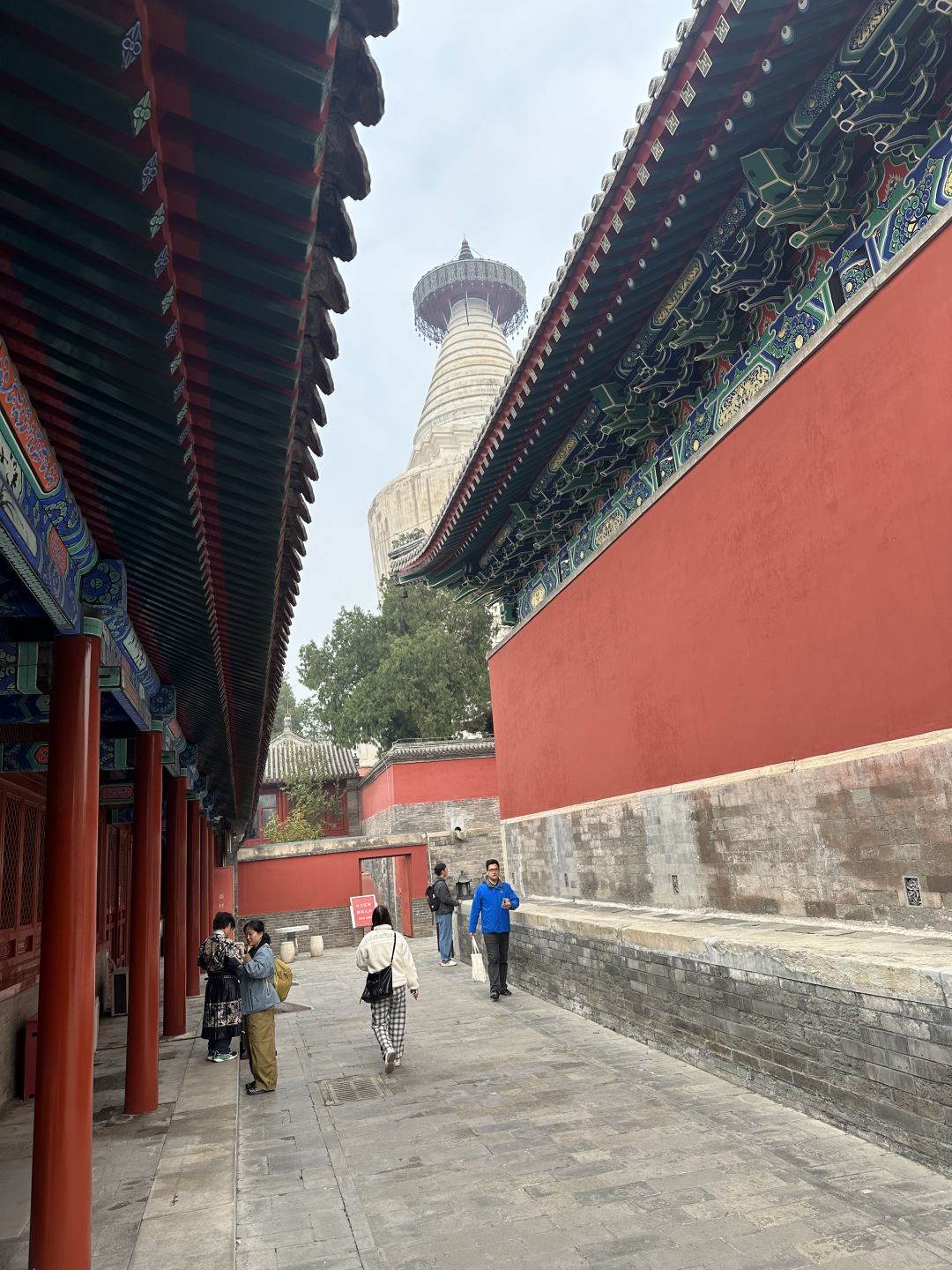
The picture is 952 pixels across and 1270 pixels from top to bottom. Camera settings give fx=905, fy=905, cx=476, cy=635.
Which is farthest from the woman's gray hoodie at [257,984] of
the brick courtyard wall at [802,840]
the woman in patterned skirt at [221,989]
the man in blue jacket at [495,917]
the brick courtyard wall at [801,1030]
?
the brick courtyard wall at [802,840]

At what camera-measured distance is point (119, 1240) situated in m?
3.93

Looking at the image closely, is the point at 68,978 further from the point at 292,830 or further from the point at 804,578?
the point at 292,830

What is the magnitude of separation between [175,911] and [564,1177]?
6611 mm

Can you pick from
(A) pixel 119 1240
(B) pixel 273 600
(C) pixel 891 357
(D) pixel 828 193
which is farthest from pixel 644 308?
(A) pixel 119 1240

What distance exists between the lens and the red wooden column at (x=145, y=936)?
615 centimetres

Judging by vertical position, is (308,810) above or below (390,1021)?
above

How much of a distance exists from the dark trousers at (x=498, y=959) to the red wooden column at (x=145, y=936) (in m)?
4.61

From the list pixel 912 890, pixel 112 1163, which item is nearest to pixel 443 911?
pixel 112 1163

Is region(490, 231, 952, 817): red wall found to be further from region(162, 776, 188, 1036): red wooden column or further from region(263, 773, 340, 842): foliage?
region(263, 773, 340, 842): foliage

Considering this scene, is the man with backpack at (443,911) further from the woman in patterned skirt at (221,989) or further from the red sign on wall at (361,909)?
the woman in patterned skirt at (221,989)

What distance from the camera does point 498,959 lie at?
10.3 m

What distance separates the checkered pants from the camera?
288 inches

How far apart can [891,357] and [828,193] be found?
1.12m

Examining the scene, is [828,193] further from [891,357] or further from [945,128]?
[891,357]
